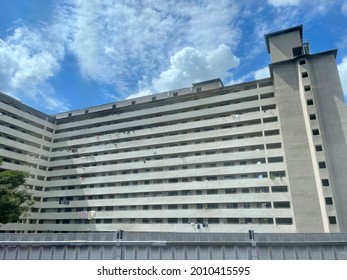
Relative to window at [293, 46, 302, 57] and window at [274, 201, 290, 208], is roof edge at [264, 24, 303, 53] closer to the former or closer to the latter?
window at [293, 46, 302, 57]

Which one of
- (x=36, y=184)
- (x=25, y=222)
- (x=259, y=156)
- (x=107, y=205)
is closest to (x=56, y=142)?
(x=36, y=184)

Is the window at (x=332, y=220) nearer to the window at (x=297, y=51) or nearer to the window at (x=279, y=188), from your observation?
the window at (x=279, y=188)

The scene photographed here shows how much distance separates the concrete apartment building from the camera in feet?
103

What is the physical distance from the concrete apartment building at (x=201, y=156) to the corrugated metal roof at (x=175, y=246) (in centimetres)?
2068

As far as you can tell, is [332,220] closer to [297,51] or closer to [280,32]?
[297,51]

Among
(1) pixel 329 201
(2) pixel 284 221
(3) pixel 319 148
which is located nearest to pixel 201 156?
(2) pixel 284 221

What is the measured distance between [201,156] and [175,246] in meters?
29.0

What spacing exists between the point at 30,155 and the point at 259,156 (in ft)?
140

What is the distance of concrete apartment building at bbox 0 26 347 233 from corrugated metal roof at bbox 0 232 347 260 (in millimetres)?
20684

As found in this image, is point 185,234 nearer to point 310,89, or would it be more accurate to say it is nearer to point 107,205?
point 310,89

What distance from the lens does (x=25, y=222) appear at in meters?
44.0

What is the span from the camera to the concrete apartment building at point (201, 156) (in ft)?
103

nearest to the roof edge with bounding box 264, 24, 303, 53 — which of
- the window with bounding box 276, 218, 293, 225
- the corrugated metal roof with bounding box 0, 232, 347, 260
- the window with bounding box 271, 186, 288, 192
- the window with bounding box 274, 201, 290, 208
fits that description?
the window with bounding box 271, 186, 288, 192

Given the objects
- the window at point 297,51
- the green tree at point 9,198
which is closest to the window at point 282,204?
the window at point 297,51
